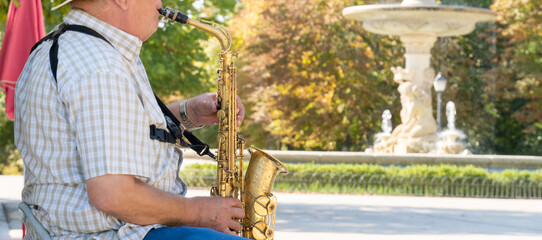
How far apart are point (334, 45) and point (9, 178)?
42.0ft

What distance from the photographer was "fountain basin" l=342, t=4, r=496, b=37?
17734mm

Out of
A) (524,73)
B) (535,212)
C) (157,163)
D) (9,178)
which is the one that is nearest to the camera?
(157,163)

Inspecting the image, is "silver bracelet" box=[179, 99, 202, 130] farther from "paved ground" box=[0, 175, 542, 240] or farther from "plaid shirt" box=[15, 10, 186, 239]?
"paved ground" box=[0, 175, 542, 240]

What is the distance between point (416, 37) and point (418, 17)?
1039 mm

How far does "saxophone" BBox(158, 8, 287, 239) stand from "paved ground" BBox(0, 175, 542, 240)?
5.16 m

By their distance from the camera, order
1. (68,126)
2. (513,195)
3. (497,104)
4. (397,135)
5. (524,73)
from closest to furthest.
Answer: (68,126)
(513,195)
(397,135)
(524,73)
(497,104)

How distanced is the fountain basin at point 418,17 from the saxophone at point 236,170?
14649 mm

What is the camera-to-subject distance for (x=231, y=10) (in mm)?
19969

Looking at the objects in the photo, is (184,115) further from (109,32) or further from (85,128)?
(85,128)

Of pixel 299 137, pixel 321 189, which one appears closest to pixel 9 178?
pixel 321 189

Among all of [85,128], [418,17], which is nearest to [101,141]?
[85,128]

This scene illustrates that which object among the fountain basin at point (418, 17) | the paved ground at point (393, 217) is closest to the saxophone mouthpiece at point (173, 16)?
the paved ground at point (393, 217)

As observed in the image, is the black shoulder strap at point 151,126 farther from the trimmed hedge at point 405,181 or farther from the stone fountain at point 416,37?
the stone fountain at point 416,37

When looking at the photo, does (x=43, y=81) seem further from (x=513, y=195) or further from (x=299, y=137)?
(x=299, y=137)
